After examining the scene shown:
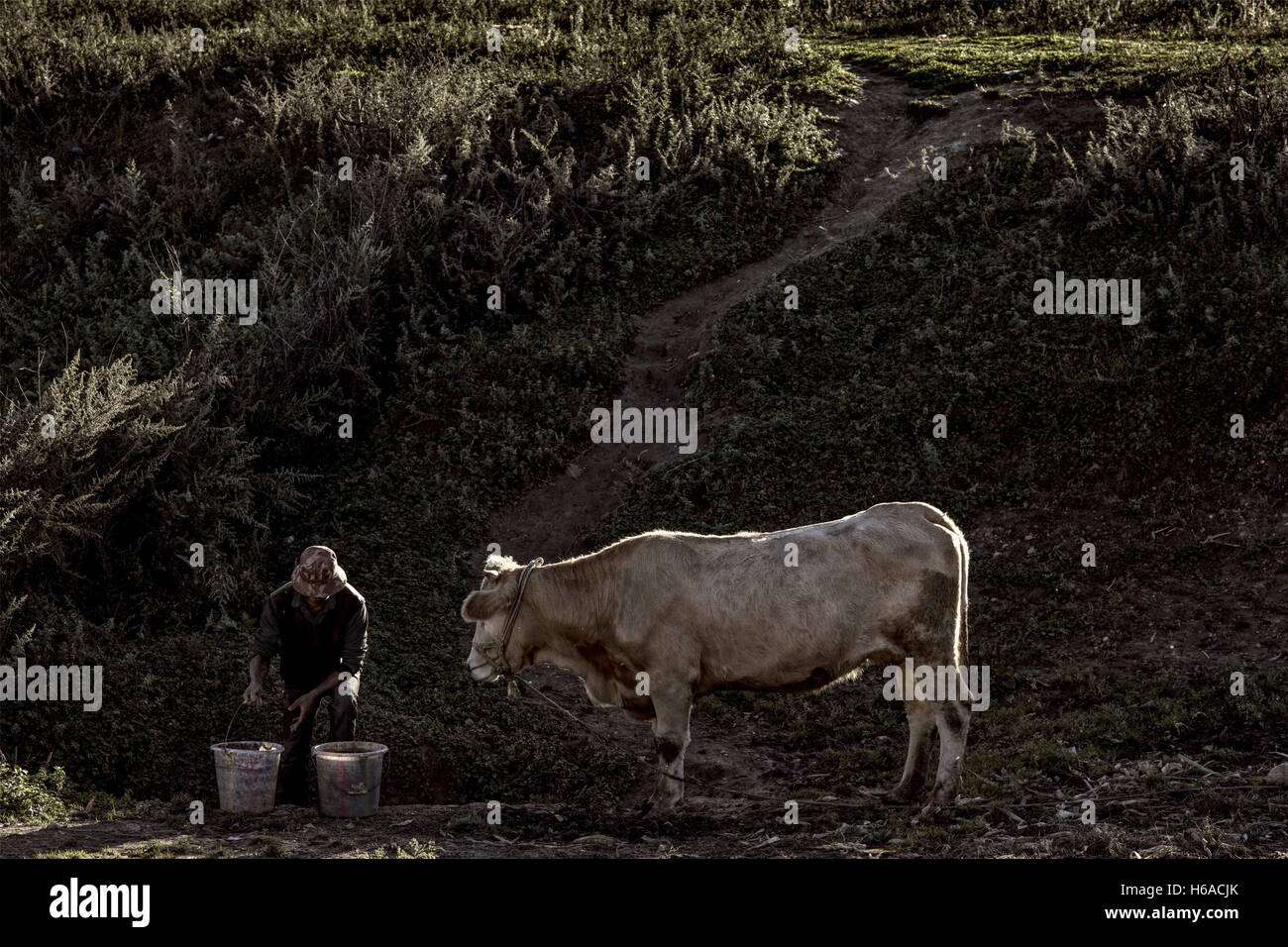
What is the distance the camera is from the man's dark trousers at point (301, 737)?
32.7 feet

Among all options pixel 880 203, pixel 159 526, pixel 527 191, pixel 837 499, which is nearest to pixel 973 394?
pixel 837 499

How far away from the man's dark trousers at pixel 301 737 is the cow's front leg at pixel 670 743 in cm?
234

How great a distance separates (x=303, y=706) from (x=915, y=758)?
4629 millimetres

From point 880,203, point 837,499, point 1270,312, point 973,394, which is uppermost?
point 880,203

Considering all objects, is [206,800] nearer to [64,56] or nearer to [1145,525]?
[1145,525]

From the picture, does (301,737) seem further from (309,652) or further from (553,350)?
(553,350)

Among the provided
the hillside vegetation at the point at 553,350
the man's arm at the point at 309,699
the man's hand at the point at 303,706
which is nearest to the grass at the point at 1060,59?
the hillside vegetation at the point at 553,350

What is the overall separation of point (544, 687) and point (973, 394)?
Result: 21.7ft

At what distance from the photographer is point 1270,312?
52.0ft

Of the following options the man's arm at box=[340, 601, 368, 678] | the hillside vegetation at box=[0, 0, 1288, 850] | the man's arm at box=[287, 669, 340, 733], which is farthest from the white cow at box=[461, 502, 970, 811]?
the hillside vegetation at box=[0, 0, 1288, 850]

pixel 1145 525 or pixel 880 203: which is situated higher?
pixel 880 203

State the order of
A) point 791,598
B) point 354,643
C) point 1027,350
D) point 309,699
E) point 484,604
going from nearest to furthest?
point 791,598 → point 309,699 → point 354,643 → point 484,604 → point 1027,350

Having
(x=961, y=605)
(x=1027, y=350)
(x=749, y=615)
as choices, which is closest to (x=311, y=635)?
(x=749, y=615)

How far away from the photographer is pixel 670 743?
9.86 metres
